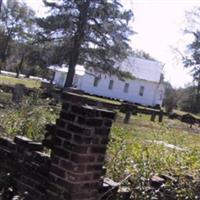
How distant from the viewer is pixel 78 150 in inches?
206

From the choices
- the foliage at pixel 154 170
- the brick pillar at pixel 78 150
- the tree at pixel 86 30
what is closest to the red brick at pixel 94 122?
the brick pillar at pixel 78 150

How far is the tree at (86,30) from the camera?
144 feet

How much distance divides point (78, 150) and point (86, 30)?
3978 centimetres

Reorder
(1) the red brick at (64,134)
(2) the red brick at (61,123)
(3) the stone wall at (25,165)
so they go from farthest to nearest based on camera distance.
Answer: (3) the stone wall at (25,165) < (2) the red brick at (61,123) < (1) the red brick at (64,134)

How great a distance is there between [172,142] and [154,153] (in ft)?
12.6

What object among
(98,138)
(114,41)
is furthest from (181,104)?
(98,138)

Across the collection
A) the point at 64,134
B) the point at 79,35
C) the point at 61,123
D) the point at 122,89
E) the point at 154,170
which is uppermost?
the point at 79,35

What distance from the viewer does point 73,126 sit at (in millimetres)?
5316

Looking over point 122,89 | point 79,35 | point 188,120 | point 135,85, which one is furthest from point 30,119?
point 135,85

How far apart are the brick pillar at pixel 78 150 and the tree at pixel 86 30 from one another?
3829 centimetres

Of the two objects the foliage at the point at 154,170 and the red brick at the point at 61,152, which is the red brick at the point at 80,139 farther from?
the foliage at the point at 154,170

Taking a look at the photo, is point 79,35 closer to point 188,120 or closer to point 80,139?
point 188,120

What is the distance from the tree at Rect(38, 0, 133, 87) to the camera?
43.9 meters

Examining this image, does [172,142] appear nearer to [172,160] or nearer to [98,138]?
[172,160]
